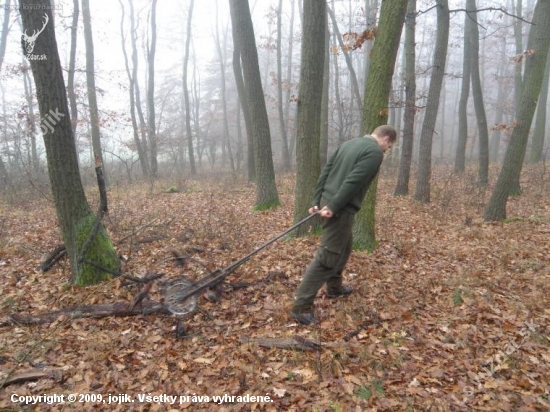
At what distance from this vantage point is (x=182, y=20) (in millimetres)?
26938

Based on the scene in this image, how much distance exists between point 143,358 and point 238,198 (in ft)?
25.5

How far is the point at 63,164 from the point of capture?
15.3 ft

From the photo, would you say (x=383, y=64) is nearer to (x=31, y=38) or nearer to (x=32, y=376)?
(x=31, y=38)

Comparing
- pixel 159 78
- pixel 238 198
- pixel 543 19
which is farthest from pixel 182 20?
pixel 543 19

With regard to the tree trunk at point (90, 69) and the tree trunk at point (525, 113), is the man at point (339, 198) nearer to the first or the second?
the tree trunk at point (525, 113)

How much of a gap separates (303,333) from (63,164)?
3884 mm

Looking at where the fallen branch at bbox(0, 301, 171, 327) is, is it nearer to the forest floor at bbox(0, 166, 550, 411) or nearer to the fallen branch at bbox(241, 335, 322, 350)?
the forest floor at bbox(0, 166, 550, 411)

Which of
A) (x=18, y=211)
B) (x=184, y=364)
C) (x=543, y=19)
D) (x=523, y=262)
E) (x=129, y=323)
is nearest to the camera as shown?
(x=184, y=364)

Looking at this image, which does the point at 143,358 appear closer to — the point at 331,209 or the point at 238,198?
the point at 331,209

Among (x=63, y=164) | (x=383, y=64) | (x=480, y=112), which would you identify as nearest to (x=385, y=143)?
(x=383, y=64)

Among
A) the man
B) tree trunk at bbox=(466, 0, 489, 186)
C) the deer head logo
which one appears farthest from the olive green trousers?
tree trunk at bbox=(466, 0, 489, 186)

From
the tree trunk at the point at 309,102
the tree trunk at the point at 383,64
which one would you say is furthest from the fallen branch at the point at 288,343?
the tree trunk at the point at 383,64

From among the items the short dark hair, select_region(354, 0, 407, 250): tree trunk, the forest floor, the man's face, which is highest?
select_region(354, 0, 407, 250): tree trunk

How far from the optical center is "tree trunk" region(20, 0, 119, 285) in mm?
4414
